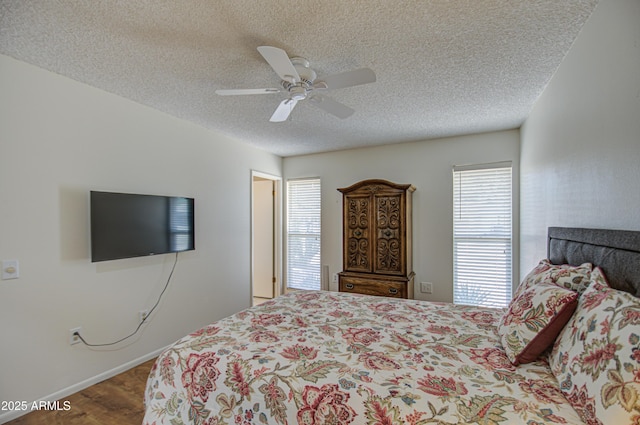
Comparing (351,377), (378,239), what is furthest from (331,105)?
(378,239)

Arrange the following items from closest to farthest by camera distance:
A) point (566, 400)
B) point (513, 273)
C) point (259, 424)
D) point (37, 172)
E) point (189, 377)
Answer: point (566, 400) < point (259, 424) < point (189, 377) < point (37, 172) < point (513, 273)

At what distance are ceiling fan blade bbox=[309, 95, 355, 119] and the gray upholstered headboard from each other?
5.13 ft

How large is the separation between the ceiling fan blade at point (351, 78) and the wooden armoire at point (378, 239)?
2.03 meters

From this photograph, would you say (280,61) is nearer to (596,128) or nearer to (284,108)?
(284,108)

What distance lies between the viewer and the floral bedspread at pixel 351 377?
3.44ft

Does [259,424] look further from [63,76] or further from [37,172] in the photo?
[63,76]

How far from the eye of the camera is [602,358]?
0.91m

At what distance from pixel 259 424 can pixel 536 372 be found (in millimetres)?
1166

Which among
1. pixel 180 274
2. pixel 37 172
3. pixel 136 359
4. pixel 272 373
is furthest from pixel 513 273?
pixel 37 172

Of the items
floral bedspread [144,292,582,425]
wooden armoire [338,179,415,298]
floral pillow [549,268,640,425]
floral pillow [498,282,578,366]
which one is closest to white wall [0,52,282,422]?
floral bedspread [144,292,582,425]

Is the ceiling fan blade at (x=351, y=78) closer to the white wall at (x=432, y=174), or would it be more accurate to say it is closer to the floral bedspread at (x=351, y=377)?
the floral bedspread at (x=351, y=377)

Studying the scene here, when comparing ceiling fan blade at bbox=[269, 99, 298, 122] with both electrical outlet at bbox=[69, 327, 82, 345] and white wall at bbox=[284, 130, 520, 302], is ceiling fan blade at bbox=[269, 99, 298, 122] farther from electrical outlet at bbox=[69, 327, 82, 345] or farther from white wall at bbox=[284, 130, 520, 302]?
electrical outlet at bbox=[69, 327, 82, 345]

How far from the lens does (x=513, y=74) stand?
2154mm

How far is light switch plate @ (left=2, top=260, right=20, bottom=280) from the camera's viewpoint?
1932 mm
